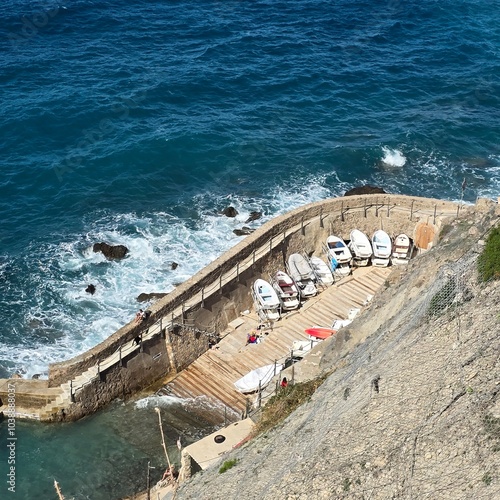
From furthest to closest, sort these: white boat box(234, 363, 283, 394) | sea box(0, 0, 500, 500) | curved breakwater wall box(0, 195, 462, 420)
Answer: sea box(0, 0, 500, 500) → white boat box(234, 363, 283, 394) → curved breakwater wall box(0, 195, 462, 420)

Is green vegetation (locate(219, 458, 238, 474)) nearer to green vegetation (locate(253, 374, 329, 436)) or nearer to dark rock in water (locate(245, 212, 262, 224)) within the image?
green vegetation (locate(253, 374, 329, 436))

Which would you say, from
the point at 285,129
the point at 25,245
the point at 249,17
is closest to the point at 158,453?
the point at 25,245

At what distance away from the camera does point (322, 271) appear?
141 ft

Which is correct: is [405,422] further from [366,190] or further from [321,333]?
[366,190]

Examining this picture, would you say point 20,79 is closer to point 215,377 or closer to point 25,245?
point 25,245

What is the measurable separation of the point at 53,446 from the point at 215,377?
7.86 m

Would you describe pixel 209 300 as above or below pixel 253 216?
above

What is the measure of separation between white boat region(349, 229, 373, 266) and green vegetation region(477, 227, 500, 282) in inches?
602

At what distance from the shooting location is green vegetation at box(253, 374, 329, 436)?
28.7 metres

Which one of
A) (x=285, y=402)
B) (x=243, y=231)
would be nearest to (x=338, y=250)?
(x=243, y=231)

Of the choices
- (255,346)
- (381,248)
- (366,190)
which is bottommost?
(255,346)

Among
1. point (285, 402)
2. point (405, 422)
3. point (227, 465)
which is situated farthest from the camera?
point (285, 402)

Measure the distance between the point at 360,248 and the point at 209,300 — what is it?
9787 mm

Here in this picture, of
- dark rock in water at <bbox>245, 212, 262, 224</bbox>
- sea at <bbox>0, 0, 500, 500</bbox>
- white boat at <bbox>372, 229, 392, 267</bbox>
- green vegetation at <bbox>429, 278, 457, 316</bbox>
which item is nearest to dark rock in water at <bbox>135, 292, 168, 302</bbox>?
sea at <bbox>0, 0, 500, 500</bbox>
